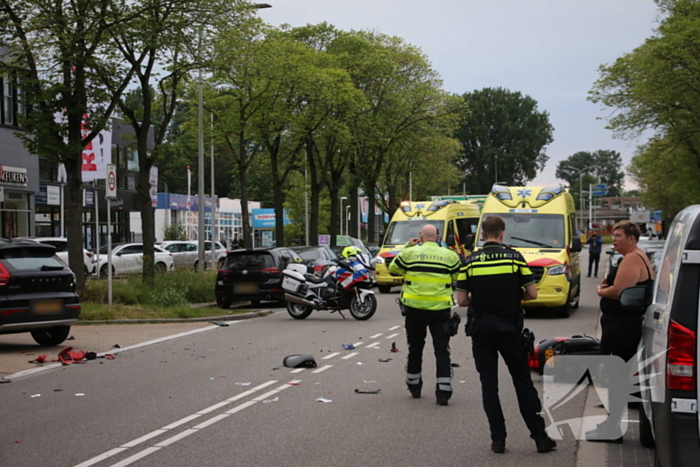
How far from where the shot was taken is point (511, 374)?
21.8 ft

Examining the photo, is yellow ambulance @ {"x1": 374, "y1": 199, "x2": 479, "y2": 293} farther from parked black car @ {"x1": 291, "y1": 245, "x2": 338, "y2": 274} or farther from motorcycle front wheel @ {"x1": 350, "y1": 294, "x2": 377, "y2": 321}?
motorcycle front wheel @ {"x1": 350, "y1": 294, "x2": 377, "y2": 321}

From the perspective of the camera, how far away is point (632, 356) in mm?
6992

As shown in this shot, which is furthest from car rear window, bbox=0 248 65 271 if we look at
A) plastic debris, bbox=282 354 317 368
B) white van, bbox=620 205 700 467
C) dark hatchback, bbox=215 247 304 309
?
white van, bbox=620 205 700 467

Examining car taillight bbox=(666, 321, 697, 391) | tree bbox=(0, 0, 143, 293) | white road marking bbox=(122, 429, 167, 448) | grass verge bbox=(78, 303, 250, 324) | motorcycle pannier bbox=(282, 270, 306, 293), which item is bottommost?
grass verge bbox=(78, 303, 250, 324)

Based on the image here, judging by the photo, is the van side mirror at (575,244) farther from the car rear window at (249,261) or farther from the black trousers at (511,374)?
the black trousers at (511,374)

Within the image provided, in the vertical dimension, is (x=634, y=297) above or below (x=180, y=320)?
above

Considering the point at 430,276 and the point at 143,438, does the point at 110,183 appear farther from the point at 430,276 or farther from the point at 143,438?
the point at 143,438

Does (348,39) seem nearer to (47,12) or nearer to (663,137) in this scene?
(663,137)

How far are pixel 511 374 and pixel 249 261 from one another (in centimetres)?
1515

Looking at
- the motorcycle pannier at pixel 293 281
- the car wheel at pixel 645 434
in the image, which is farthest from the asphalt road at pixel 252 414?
the motorcycle pannier at pixel 293 281

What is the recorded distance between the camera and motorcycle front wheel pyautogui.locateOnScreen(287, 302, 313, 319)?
60.9 feet

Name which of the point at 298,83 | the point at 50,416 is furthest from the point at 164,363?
the point at 298,83

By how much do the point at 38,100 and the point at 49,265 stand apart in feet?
21.6

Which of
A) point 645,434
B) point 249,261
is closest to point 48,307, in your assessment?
point 249,261
